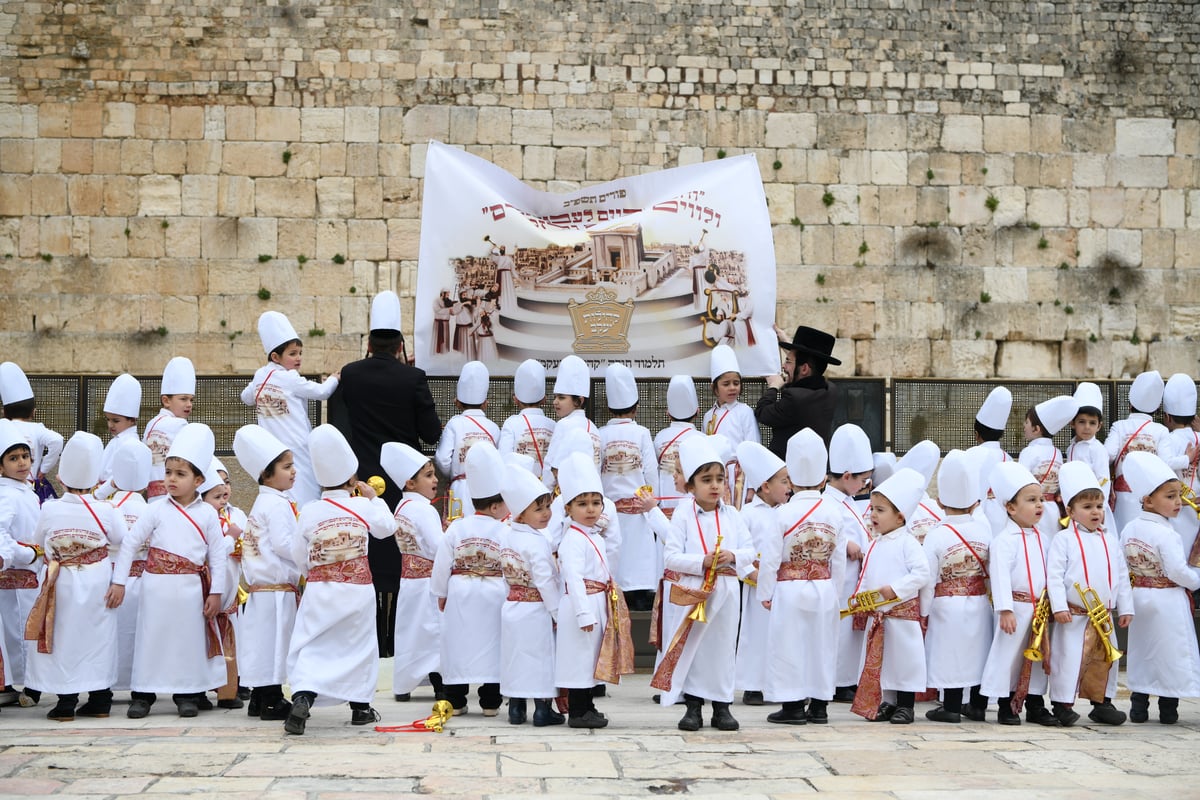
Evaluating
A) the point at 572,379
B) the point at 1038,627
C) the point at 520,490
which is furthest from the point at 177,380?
the point at 1038,627

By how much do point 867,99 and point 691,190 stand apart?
5060 mm

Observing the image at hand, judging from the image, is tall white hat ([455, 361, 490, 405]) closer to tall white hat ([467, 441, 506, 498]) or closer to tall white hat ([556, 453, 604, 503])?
tall white hat ([467, 441, 506, 498])

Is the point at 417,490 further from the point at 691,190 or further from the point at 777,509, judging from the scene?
the point at 691,190

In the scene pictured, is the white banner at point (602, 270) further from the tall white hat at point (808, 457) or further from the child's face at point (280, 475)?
the child's face at point (280, 475)

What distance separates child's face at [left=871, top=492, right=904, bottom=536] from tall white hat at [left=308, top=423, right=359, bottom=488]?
2.54 meters

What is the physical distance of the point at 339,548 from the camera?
6254mm

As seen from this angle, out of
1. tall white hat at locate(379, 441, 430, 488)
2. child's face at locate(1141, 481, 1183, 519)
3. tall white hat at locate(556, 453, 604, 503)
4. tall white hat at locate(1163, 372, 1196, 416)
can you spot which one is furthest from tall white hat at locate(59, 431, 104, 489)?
tall white hat at locate(1163, 372, 1196, 416)

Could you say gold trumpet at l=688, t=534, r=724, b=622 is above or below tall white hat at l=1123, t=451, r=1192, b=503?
below

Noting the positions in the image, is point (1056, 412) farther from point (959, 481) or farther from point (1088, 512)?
point (959, 481)

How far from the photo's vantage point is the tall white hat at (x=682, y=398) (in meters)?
9.07

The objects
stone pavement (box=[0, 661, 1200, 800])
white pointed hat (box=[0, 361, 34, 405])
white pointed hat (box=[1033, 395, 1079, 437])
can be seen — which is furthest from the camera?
white pointed hat (box=[1033, 395, 1079, 437])

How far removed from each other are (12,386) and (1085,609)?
6133mm

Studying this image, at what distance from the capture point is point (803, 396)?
842cm

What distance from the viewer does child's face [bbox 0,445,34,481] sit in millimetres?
6980
